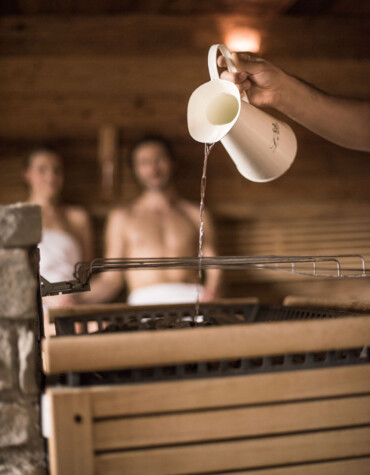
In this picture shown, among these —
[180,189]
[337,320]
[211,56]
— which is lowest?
[337,320]

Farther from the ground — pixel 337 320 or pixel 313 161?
pixel 313 161

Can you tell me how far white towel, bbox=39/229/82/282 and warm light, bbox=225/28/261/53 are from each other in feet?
5.65

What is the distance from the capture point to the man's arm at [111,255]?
3309 mm

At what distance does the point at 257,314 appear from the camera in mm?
1707

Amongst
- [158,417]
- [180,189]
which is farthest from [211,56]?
[180,189]

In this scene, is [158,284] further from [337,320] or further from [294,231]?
[337,320]

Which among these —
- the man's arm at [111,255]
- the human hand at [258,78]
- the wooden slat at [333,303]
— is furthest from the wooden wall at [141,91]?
the human hand at [258,78]

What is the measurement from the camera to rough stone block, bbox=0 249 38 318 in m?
0.97

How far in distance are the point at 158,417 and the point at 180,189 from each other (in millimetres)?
2862

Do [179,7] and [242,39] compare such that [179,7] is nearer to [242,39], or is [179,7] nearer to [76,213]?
[242,39]

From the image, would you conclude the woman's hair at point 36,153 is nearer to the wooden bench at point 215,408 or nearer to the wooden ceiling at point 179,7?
the wooden ceiling at point 179,7

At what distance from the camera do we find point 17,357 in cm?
98

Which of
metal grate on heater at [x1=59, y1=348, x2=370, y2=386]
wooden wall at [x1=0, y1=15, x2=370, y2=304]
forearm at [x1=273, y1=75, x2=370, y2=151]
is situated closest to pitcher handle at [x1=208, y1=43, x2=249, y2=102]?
forearm at [x1=273, y1=75, x2=370, y2=151]

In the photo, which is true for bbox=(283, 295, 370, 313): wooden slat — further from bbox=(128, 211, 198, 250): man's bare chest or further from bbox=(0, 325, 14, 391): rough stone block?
bbox=(128, 211, 198, 250): man's bare chest
